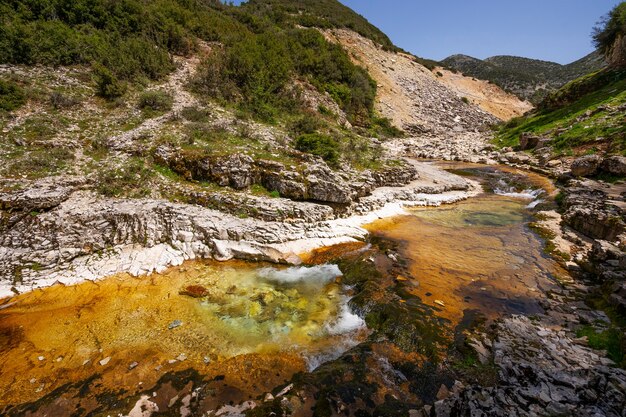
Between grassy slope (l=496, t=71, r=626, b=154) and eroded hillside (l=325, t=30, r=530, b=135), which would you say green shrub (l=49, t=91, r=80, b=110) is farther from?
grassy slope (l=496, t=71, r=626, b=154)

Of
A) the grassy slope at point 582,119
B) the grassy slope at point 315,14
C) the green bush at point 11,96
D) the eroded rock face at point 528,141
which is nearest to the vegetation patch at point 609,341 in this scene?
the grassy slope at point 582,119

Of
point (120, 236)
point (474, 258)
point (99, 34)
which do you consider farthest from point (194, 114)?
point (474, 258)

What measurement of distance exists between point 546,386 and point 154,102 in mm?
23738

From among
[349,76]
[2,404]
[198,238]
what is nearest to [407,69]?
[349,76]

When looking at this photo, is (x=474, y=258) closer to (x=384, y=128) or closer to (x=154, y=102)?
(x=154, y=102)

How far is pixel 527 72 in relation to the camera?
88.8 meters

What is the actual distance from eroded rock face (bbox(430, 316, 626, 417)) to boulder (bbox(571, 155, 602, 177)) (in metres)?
19.2

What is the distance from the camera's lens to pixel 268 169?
16172 millimetres

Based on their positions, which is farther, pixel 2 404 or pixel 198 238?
pixel 198 238

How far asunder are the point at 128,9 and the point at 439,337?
33.2 m

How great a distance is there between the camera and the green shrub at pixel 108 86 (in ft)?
62.5

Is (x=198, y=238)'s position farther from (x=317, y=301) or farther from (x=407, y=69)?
(x=407, y=69)

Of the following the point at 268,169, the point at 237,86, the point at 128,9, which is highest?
the point at 128,9

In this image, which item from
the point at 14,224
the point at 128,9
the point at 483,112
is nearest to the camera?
the point at 14,224
